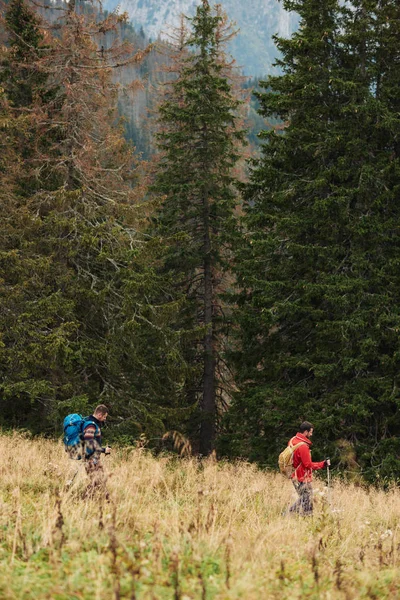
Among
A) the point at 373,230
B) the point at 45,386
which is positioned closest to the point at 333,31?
the point at 373,230

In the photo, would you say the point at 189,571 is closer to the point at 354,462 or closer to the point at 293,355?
the point at 354,462

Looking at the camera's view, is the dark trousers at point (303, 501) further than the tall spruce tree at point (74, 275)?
No

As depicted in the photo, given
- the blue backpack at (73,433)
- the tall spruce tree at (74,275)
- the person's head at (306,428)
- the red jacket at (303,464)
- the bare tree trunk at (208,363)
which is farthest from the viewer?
the bare tree trunk at (208,363)

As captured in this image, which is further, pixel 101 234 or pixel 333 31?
pixel 101 234

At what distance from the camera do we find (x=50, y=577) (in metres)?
3.35

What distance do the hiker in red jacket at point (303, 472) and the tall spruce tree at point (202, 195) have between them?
10999 millimetres

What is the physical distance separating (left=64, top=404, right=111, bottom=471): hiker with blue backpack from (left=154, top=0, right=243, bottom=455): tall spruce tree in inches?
459

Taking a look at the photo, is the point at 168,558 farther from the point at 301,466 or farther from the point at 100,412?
the point at 301,466

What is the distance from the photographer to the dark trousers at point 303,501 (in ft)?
22.5

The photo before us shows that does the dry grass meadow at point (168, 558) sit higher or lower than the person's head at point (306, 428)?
lower

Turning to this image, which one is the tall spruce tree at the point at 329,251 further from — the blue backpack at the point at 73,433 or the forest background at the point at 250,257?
the blue backpack at the point at 73,433

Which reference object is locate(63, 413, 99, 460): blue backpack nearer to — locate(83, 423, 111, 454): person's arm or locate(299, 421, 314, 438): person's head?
locate(83, 423, 111, 454): person's arm

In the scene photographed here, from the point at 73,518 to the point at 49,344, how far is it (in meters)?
9.84

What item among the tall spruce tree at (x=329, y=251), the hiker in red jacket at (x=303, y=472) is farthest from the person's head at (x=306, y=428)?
the tall spruce tree at (x=329, y=251)
